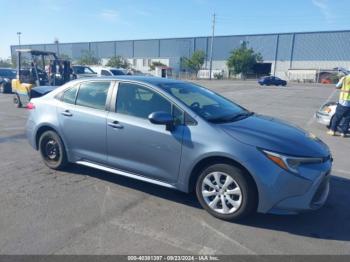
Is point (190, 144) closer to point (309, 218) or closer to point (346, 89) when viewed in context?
point (309, 218)

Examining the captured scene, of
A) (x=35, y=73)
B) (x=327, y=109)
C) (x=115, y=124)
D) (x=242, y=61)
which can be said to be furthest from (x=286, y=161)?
(x=242, y=61)

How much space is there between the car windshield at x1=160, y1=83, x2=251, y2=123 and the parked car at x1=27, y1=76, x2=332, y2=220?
2cm

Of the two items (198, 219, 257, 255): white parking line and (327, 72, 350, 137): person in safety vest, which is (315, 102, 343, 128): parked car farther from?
(198, 219, 257, 255): white parking line

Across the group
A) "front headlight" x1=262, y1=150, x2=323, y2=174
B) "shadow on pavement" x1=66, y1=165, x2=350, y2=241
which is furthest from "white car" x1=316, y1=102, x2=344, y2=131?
"front headlight" x1=262, y1=150, x2=323, y2=174

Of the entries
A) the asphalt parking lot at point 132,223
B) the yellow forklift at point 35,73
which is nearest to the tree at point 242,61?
the yellow forklift at point 35,73

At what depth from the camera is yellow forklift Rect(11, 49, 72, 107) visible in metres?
12.4

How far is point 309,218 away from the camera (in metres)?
3.57

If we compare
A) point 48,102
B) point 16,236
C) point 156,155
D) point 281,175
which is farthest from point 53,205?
point 281,175

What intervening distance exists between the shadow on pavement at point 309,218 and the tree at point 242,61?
5995 centimetres

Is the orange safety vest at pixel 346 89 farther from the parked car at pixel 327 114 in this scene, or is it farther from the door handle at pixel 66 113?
the door handle at pixel 66 113

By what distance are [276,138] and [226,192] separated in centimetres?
83

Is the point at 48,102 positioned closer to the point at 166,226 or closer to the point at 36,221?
the point at 36,221

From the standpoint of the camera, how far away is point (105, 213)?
11.7 feet

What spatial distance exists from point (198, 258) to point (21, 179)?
314 cm
